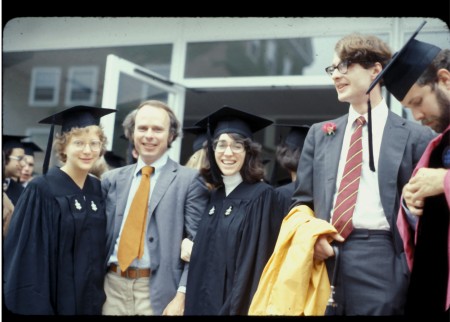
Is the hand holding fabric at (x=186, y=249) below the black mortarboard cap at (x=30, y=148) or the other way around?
below

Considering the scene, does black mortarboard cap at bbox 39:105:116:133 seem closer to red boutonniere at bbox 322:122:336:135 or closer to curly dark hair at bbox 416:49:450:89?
red boutonniere at bbox 322:122:336:135

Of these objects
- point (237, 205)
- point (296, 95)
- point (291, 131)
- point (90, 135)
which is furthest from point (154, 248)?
point (296, 95)

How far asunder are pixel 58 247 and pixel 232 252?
926mm

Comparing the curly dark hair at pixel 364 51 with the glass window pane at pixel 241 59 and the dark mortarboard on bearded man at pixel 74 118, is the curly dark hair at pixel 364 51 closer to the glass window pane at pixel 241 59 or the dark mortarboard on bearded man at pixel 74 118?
the dark mortarboard on bearded man at pixel 74 118

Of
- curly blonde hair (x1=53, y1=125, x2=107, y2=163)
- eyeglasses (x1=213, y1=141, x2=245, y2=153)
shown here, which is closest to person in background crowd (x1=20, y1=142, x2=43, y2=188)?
curly blonde hair (x1=53, y1=125, x2=107, y2=163)

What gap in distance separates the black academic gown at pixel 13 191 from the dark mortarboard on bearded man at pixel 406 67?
271cm

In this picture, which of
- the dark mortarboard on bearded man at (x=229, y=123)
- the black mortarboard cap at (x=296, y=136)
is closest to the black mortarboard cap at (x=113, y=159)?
the dark mortarboard on bearded man at (x=229, y=123)

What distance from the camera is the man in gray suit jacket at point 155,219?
10.3 feet

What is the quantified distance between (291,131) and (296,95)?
176 centimetres

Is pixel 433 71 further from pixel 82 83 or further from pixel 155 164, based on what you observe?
pixel 82 83

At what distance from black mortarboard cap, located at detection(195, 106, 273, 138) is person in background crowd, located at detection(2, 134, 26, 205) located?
174 cm

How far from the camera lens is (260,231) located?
306cm

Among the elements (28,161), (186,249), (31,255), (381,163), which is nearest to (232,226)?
(186,249)

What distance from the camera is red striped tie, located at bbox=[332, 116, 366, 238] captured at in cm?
279
